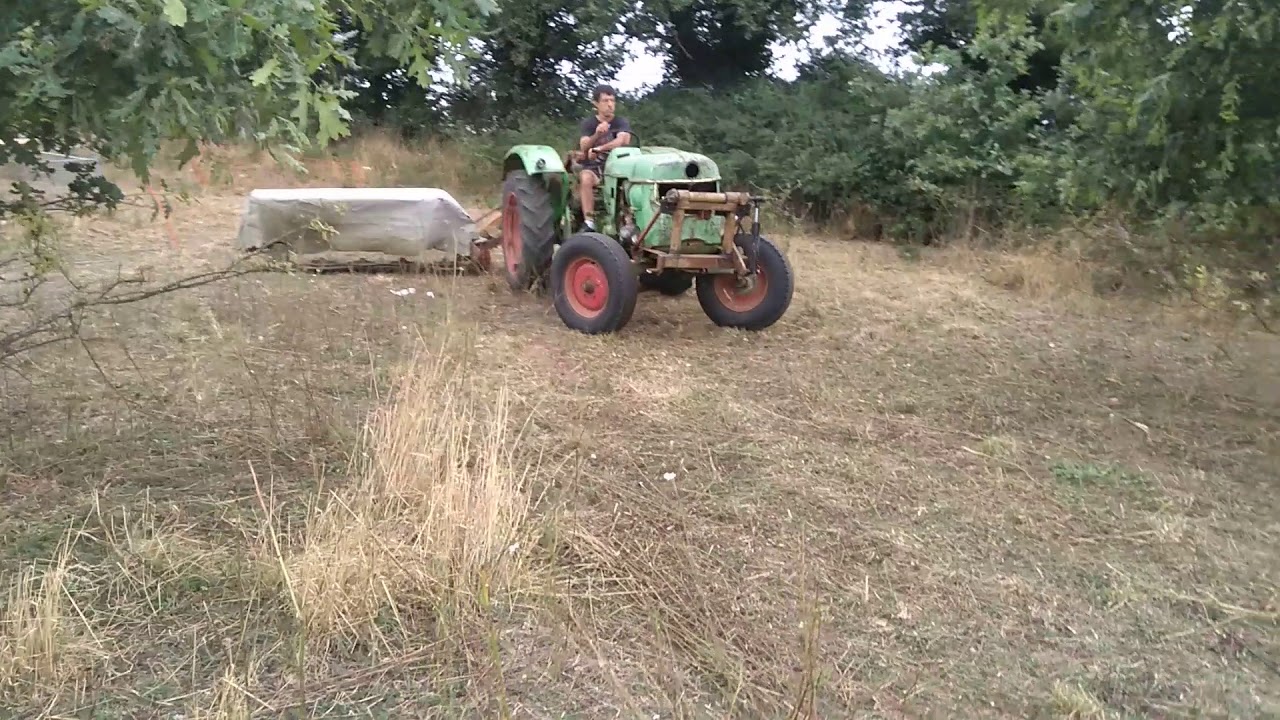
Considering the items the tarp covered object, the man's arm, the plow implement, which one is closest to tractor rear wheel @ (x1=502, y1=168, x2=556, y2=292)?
the plow implement

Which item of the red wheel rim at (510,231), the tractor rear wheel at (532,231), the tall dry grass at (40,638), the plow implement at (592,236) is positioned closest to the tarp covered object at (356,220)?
the plow implement at (592,236)

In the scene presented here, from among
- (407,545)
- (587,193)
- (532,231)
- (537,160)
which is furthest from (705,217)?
(407,545)

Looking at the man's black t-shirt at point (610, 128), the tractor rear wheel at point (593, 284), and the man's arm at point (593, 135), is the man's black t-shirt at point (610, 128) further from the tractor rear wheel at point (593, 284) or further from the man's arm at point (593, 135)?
the tractor rear wheel at point (593, 284)

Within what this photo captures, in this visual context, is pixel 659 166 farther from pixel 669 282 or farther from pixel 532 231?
pixel 669 282

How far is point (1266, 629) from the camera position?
3.10 m

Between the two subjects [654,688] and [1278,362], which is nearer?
[654,688]

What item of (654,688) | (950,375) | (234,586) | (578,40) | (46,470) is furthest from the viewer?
(578,40)

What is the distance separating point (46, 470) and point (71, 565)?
3.14 feet

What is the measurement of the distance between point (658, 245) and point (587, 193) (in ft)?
2.46

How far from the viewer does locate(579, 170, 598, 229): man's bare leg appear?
6882 mm

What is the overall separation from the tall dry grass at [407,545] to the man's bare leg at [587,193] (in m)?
3.60

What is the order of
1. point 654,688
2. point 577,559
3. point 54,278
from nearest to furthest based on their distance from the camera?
point 654,688, point 577,559, point 54,278

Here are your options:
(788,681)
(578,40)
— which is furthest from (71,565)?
(578,40)

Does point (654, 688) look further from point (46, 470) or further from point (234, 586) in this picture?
point (46, 470)
